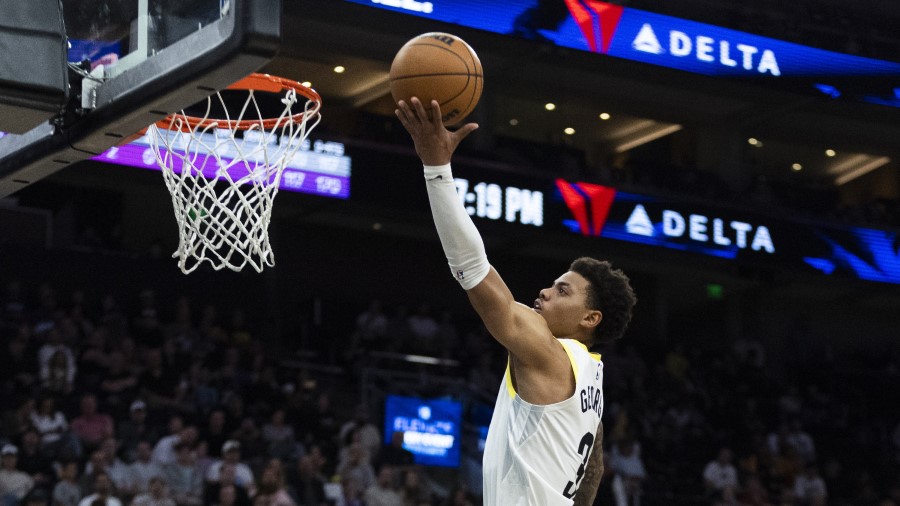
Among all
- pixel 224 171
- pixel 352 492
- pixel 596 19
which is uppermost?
pixel 596 19

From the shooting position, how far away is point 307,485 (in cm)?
1013

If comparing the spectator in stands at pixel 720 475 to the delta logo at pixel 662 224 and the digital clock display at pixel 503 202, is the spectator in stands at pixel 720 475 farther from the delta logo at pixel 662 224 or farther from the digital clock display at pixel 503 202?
the digital clock display at pixel 503 202

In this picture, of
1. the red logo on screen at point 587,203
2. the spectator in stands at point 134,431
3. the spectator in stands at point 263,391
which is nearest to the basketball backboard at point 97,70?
the spectator in stands at point 134,431

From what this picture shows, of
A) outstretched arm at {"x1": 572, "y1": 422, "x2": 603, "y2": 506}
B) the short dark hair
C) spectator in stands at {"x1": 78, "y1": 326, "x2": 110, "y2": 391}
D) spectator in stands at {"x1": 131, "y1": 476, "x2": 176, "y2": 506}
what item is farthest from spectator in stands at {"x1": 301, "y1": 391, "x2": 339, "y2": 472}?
the short dark hair

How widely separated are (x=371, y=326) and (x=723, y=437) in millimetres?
4432

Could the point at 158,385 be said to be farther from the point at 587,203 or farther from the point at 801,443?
the point at 801,443

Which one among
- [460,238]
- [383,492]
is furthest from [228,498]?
[460,238]

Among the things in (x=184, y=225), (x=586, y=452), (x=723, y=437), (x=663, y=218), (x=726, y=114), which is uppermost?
(x=726, y=114)

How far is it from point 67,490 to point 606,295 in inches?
255

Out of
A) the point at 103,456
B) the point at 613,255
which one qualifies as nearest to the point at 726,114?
the point at 613,255

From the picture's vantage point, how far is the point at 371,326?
581 inches

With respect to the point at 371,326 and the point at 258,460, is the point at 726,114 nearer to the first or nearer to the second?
Answer: the point at 371,326

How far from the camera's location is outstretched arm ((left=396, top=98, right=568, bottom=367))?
3.00m

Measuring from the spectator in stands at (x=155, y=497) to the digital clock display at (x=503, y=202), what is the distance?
595cm
